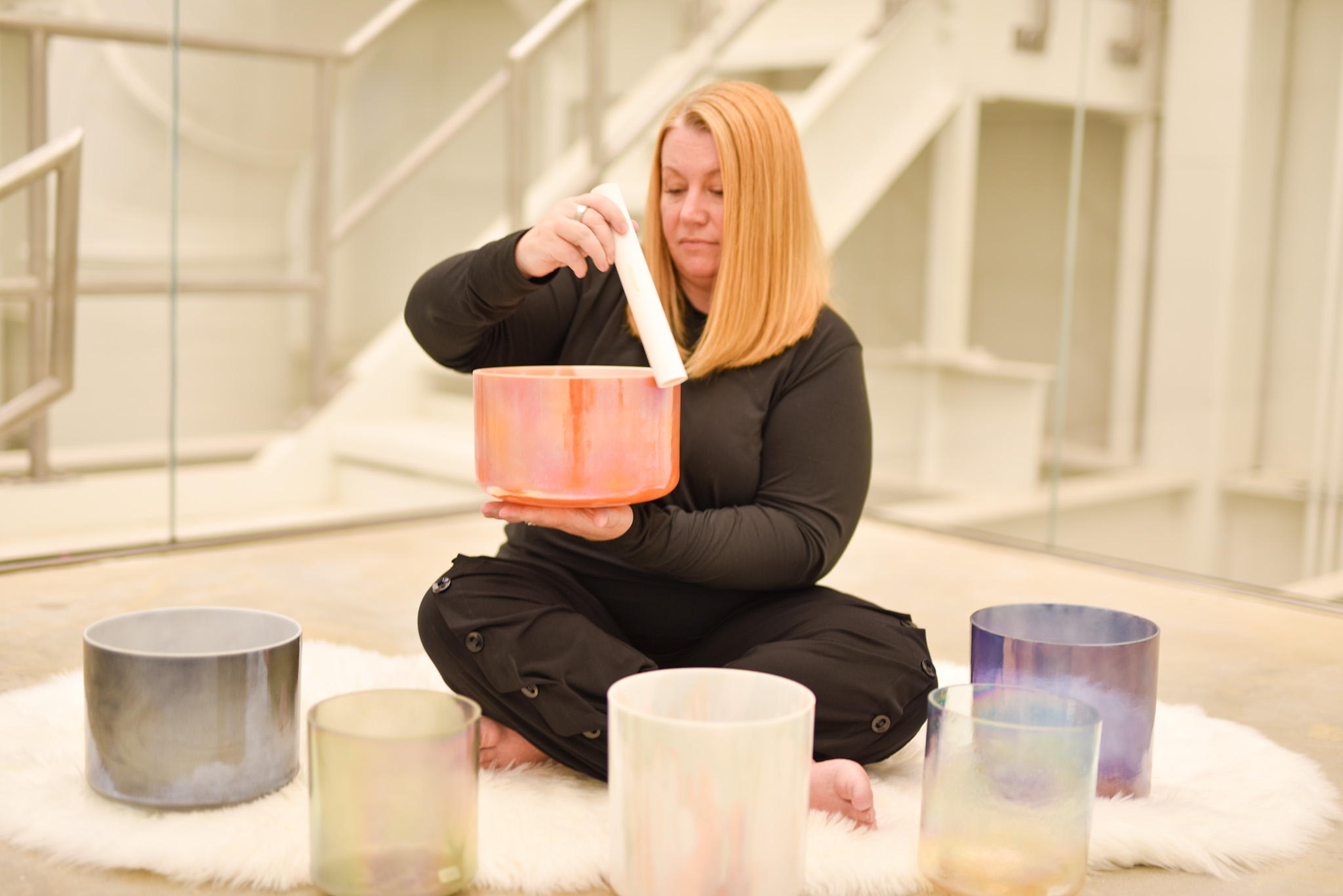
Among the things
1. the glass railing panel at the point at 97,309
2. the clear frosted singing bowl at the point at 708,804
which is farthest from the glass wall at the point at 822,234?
the clear frosted singing bowl at the point at 708,804

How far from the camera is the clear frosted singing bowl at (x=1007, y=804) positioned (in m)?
0.95

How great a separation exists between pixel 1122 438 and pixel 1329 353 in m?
0.41

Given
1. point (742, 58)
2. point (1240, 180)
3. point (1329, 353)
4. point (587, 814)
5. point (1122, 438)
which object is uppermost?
point (742, 58)

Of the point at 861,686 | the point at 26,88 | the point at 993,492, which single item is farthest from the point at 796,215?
the point at 993,492

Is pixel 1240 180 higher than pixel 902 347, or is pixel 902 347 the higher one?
pixel 1240 180

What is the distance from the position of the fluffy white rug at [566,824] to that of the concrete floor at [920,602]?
3 centimetres

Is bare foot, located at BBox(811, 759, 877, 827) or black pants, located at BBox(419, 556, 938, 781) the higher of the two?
black pants, located at BBox(419, 556, 938, 781)

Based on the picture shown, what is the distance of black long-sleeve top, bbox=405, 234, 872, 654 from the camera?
123cm

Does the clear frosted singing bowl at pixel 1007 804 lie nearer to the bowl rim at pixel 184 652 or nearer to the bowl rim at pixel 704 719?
the bowl rim at pixel 704 719

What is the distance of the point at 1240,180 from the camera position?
2.18 metres

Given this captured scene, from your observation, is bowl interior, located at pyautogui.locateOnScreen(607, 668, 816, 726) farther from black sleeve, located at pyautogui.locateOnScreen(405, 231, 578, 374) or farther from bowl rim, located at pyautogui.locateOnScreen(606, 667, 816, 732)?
black sleeve, located at pyautogui.locateOnScreen(405, 231, 578, 374)

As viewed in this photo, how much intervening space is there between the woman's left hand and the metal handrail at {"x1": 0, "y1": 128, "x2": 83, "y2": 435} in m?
1.33

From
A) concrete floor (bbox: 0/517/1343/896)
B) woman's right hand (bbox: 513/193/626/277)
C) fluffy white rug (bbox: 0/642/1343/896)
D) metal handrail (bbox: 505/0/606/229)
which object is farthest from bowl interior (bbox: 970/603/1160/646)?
metal handrail (bbox: 505/0/606/229)

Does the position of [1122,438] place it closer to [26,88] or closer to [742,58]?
[742,58]
